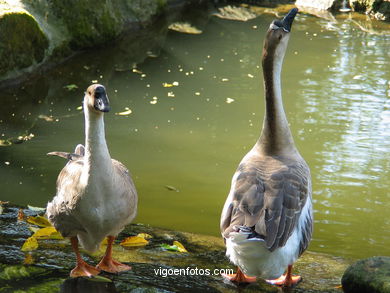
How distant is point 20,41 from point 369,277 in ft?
26.5

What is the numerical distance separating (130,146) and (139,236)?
2.89 metres

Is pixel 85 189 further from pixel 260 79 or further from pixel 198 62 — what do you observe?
pixel 198 62

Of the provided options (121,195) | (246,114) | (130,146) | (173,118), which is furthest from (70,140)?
(121,195)

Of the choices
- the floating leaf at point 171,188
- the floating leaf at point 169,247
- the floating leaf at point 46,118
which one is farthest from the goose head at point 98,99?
the floating leaf at point 46,118

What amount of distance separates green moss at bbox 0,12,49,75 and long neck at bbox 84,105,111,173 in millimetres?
6533

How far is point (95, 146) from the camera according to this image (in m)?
3.94

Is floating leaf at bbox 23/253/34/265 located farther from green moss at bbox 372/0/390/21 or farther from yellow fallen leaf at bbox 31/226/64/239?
green moss at bbox 372/0/390/21

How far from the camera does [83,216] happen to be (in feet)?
13.0

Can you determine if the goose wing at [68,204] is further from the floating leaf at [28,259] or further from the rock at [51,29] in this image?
the rock at [51,29]

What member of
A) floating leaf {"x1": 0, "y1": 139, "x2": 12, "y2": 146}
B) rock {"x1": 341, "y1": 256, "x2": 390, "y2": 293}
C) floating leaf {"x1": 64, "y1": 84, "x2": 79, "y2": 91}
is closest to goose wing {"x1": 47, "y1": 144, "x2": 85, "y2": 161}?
rock {"x1": 341, "y1": 256, "x2": 390, "y2": 293}

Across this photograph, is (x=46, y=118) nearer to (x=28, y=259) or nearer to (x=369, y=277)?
(x=28, y=259)

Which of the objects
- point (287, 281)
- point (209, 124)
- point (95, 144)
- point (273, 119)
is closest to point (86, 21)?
point (209, 124)

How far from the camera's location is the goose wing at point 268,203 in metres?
3.61

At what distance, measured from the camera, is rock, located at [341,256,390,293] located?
3971mm
